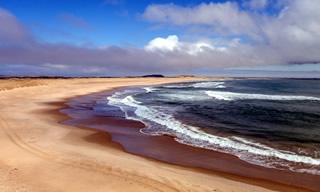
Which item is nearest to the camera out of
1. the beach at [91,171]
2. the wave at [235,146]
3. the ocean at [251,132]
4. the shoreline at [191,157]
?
the beach at [91,171]

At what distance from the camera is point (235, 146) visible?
1442cm

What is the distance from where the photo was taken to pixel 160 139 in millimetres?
15758

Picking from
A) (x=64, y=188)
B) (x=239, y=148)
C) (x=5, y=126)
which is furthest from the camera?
(x=5, y=126)

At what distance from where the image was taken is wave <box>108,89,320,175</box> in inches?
472

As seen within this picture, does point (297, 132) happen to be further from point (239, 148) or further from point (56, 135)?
point (56, 135)

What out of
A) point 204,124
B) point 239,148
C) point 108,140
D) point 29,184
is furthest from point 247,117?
point 29,184

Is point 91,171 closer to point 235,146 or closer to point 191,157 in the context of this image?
point 191,157

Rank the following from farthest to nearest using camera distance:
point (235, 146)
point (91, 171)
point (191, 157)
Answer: point (235, 146), point (191, 157), point (91, 171)

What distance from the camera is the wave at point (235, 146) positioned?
1198cm

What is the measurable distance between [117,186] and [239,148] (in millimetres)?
7183

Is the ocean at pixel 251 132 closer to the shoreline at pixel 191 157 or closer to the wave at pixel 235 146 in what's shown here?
the wave at pixel 235 146

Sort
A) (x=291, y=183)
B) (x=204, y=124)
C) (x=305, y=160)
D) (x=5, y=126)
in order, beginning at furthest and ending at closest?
(x=204, y=124), (x=5, y=126), (x=305, y=160), (x=291, y=183)

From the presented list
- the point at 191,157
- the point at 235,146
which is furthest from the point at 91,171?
the point at 235,146

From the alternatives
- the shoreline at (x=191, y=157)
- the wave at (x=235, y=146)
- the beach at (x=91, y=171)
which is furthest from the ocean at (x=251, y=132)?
the beach at (x=91, y=171)
